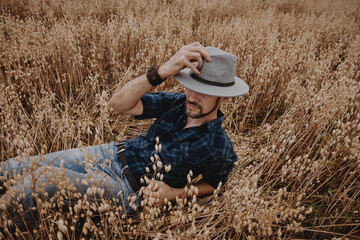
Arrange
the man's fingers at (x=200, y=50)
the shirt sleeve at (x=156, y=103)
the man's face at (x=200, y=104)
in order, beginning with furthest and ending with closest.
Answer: the shirt sleeve at (x=156, y=103) < the man's face at (x=200, y=104) < the man's fingers at (x=200, y=50)

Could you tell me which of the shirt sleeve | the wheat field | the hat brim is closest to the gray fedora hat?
the hat brim

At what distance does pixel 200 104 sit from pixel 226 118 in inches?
45.8

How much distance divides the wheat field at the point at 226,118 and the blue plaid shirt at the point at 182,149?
0.70 ft

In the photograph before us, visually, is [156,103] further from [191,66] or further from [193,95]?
[191,66]

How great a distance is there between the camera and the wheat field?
1.23 meters

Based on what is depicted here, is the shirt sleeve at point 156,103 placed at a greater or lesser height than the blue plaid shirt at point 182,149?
greater

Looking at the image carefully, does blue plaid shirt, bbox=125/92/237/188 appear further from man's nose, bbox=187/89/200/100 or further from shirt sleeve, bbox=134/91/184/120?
man's nose, bbox=187/89/200/100

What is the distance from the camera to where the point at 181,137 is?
1.54 metres

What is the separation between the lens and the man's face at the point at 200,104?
146cm

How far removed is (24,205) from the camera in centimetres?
118

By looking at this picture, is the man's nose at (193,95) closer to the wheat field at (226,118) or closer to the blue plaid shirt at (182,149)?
the blue plaid shirt at (182,149)

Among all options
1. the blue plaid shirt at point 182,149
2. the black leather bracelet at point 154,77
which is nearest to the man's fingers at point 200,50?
the black leather bracelet at point 154,77

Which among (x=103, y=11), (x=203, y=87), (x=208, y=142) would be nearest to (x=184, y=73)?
(x=203, y=87)

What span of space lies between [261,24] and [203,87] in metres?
4.32
